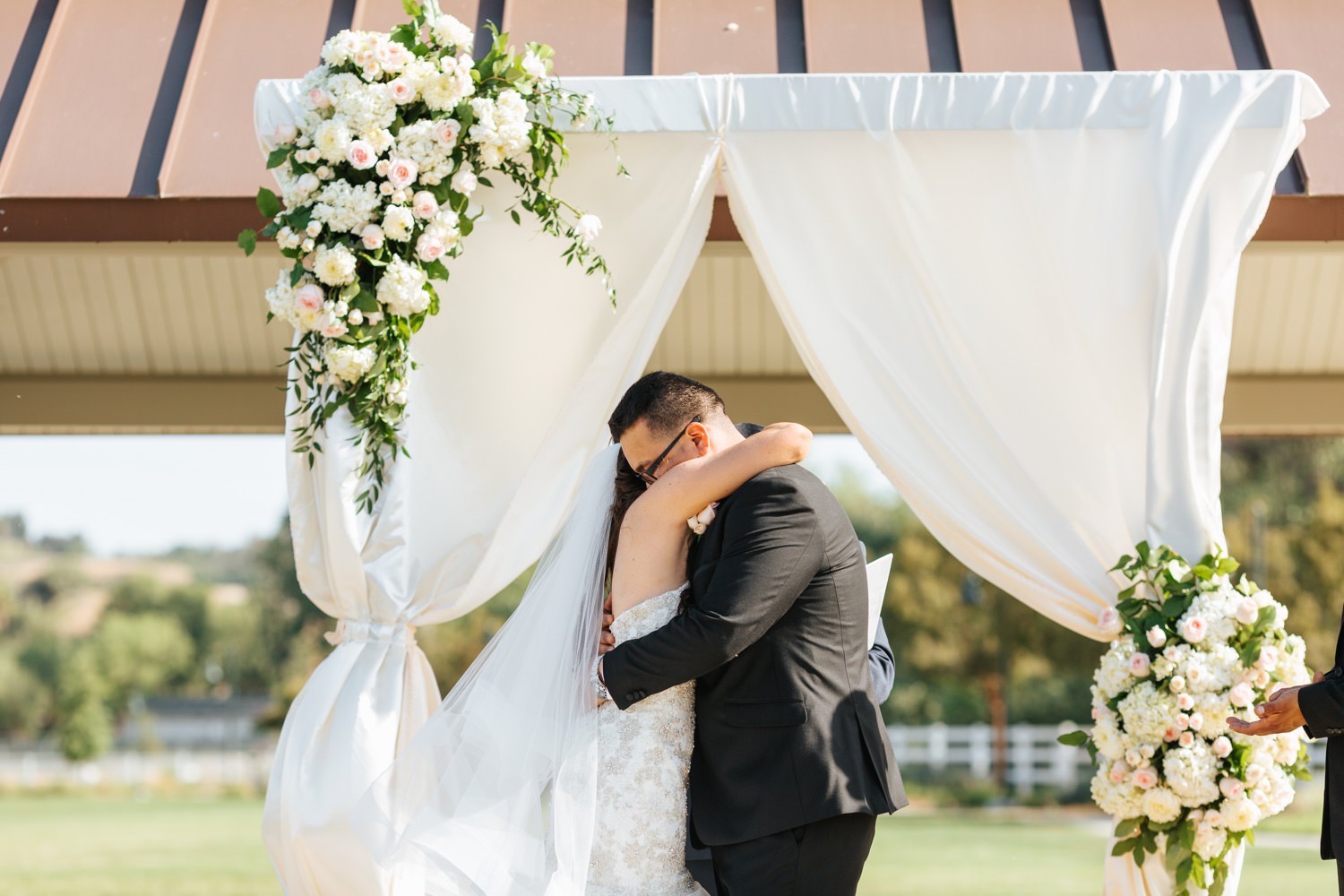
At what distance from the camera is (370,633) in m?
3.75

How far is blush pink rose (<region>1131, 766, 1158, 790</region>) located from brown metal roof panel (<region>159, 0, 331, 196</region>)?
2.95 metres

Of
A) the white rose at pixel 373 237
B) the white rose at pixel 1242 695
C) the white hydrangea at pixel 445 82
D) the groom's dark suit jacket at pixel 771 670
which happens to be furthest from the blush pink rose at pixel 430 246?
the white rose at pixel 1242 695

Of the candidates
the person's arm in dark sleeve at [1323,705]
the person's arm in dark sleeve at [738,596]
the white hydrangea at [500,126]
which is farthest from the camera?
the white hydrangea at [500,126]

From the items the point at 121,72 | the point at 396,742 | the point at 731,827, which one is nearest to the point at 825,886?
the point at 731,827

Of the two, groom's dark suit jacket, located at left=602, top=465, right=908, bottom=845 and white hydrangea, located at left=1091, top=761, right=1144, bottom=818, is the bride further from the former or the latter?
white hydrangea, located at left=1091, top=761, right=1144, bottom=818

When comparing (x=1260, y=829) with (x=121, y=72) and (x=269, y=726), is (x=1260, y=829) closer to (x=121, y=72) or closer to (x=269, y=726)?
(x=121, y=72)

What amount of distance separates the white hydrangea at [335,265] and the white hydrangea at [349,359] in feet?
0.58

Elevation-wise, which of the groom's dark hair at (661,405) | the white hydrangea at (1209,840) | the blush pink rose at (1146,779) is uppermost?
the groom's dark hair at (661,405)

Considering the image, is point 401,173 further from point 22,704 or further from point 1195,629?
point 22,704

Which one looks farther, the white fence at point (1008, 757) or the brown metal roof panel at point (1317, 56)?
the white fence at point (1008, 757)

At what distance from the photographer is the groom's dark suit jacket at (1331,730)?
3.17 m

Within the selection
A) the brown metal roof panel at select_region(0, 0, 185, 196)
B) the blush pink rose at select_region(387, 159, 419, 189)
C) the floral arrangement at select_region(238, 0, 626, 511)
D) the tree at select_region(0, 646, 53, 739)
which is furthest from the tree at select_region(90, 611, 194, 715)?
the blush pink rose at select_region(387, 159, 419, 189)

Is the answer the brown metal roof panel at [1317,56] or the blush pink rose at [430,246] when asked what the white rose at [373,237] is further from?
the brown metal roof panel at [1317,56]

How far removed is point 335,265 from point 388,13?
1.29 metres
